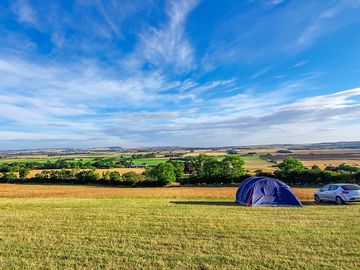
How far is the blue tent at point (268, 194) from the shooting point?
19125mm

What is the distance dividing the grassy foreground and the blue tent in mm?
5145

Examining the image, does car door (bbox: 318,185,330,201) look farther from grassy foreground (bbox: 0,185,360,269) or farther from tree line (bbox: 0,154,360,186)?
tree line (bbox: 0,154,360,186)

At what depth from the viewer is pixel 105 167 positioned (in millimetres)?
102938

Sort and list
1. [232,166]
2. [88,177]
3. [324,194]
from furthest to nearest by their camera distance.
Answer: [232,166]
[88,177]
[324,194]

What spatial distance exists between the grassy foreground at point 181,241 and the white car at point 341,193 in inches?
232

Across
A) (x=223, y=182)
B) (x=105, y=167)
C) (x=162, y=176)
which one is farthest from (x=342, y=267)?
(x=105, y=167)

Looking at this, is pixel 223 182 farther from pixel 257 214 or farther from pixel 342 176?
pixel 257 214

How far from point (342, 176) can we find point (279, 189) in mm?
32399

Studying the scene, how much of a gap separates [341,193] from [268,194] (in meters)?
4.62

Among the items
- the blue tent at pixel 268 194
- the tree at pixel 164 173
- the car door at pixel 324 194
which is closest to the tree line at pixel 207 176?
the tree at pixel 164 173

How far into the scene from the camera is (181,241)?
31.4 feet

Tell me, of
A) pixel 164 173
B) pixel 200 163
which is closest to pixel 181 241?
pixel 164 173

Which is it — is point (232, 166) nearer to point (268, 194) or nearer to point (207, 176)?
point (207, 176)

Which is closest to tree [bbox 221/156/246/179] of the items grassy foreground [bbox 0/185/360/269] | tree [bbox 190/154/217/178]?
tree [bbox 190/154/217/178]
